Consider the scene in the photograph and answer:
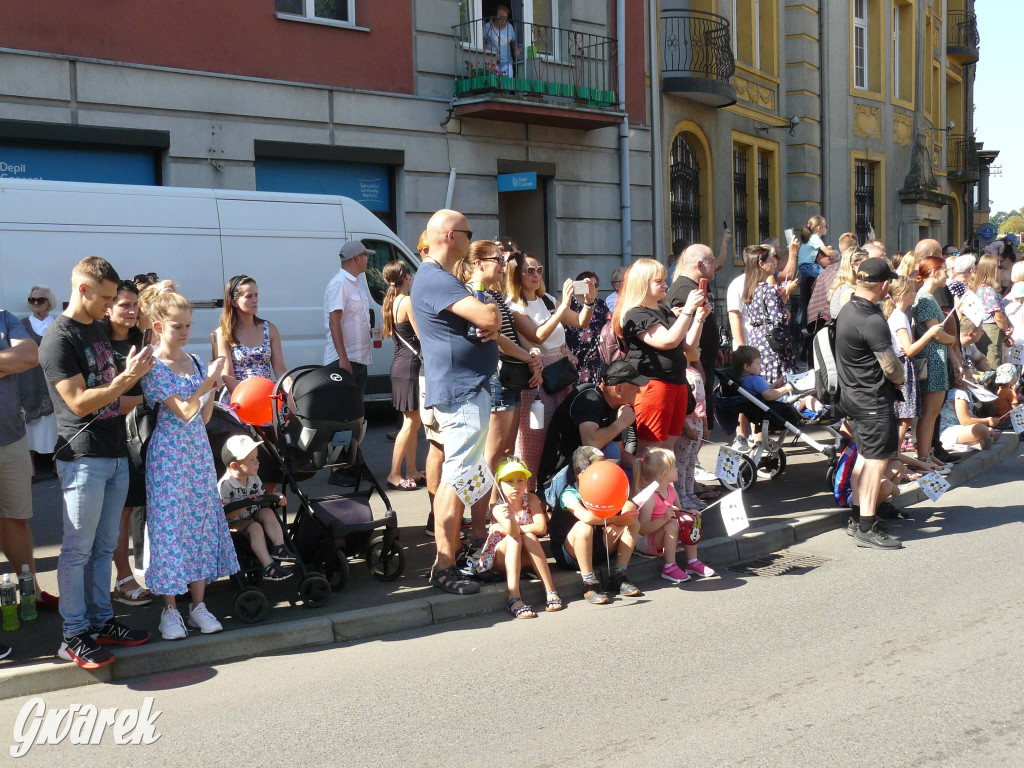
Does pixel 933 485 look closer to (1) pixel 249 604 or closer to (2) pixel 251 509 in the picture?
(2) pixel 251 509

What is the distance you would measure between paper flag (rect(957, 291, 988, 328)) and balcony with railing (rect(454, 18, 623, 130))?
26.3ft

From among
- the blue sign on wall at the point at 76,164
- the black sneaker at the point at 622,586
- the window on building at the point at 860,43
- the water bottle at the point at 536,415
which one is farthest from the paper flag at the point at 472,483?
the window on building at the point at 860,43

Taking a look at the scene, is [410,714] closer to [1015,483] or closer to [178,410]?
[178,410]

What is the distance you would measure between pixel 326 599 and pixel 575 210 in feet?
44.4

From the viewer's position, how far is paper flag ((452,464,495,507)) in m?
6.09

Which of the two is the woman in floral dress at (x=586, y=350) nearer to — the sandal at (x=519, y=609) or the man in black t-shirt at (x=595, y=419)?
the man in black t-shirt at (x=595, y=419)

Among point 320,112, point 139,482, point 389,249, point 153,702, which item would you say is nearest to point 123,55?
point 320,112

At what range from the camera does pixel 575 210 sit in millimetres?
18656

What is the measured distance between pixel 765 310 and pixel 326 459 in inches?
214

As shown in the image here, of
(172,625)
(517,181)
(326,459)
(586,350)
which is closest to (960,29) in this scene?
(517,181)

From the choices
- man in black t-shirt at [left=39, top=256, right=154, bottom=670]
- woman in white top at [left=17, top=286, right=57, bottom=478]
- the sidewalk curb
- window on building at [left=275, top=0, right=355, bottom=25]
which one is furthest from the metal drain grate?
window on building at [left=275, top=0, right=355, bottom=25]

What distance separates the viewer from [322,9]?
1544 cm

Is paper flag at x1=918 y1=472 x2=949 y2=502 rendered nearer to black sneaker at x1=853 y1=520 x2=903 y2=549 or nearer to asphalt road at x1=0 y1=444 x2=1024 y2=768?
black sneaker at x1=853 y1=520 x2=903 y2=549

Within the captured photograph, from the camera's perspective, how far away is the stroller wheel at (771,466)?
9.69m
